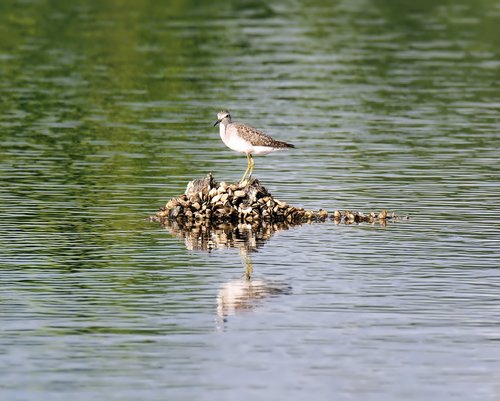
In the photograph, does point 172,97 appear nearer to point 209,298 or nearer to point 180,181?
point 180,181

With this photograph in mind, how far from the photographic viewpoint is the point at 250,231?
2491 centimetres

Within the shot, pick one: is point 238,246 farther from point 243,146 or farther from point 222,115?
point 222,115

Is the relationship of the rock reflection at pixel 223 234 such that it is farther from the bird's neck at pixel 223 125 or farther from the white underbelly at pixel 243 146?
the bird's neck at pixel 223 125

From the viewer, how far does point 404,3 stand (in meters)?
74.6

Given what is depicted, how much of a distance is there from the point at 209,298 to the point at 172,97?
84.0 ft

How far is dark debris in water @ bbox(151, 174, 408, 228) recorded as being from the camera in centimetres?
2550

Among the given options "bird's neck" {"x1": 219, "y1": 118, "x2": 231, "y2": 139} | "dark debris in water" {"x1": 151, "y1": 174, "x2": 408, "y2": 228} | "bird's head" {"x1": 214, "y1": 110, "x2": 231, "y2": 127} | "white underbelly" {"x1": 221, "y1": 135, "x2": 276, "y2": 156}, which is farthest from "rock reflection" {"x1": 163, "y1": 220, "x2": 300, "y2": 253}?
"bird's head" {"x1": 214, "y1": 110, "x2": 231, "y2": 127}

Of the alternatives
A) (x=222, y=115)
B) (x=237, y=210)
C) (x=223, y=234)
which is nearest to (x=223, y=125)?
(x=222, y=115)

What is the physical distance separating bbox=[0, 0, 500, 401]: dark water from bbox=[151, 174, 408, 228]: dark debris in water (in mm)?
487

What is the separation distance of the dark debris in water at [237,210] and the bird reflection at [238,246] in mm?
224

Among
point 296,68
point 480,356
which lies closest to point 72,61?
point 296,68

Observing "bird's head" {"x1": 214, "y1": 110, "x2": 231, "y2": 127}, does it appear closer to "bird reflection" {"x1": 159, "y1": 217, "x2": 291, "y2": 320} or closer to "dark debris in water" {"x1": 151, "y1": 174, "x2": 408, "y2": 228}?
"dark debris in water" {"x1": 151, "y1": 174, "x2": 408, "y2": 228}

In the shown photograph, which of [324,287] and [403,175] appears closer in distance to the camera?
[324,287]

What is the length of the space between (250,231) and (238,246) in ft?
4.74
